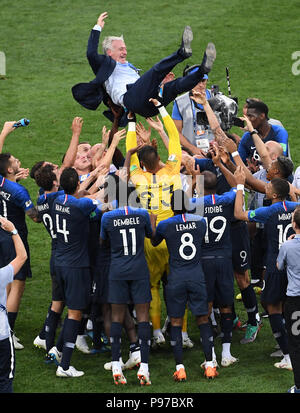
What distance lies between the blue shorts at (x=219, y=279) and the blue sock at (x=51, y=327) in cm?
162

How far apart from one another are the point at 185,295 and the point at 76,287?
43.4 inches

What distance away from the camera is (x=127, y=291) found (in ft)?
27.0

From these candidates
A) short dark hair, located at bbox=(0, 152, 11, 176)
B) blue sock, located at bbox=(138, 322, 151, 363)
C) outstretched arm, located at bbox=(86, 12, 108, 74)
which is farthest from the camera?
short dark hair, located at bbox=(0, 152, 11, 176)

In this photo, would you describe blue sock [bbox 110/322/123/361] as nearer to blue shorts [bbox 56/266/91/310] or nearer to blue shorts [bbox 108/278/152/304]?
blue shorts [bbox 108/278/152/304]

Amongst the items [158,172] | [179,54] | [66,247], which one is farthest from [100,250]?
[179,54]

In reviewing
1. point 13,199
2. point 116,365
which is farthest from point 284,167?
point 13,199

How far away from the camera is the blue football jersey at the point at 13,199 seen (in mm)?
9062

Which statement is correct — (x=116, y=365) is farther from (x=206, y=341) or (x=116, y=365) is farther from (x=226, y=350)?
(x=226, y=350)

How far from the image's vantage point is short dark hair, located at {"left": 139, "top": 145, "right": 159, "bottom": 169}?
869cm

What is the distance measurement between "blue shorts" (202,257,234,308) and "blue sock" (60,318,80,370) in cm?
138

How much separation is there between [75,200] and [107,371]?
177 centimetres

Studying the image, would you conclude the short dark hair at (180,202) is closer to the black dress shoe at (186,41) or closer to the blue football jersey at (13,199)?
the black dress shoe at (186,41)

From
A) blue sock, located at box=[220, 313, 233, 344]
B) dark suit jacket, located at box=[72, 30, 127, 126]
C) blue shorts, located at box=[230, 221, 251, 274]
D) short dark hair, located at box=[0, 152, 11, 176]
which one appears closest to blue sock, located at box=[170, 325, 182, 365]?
blue sock, located at box=[220, 313, 233, 344]
